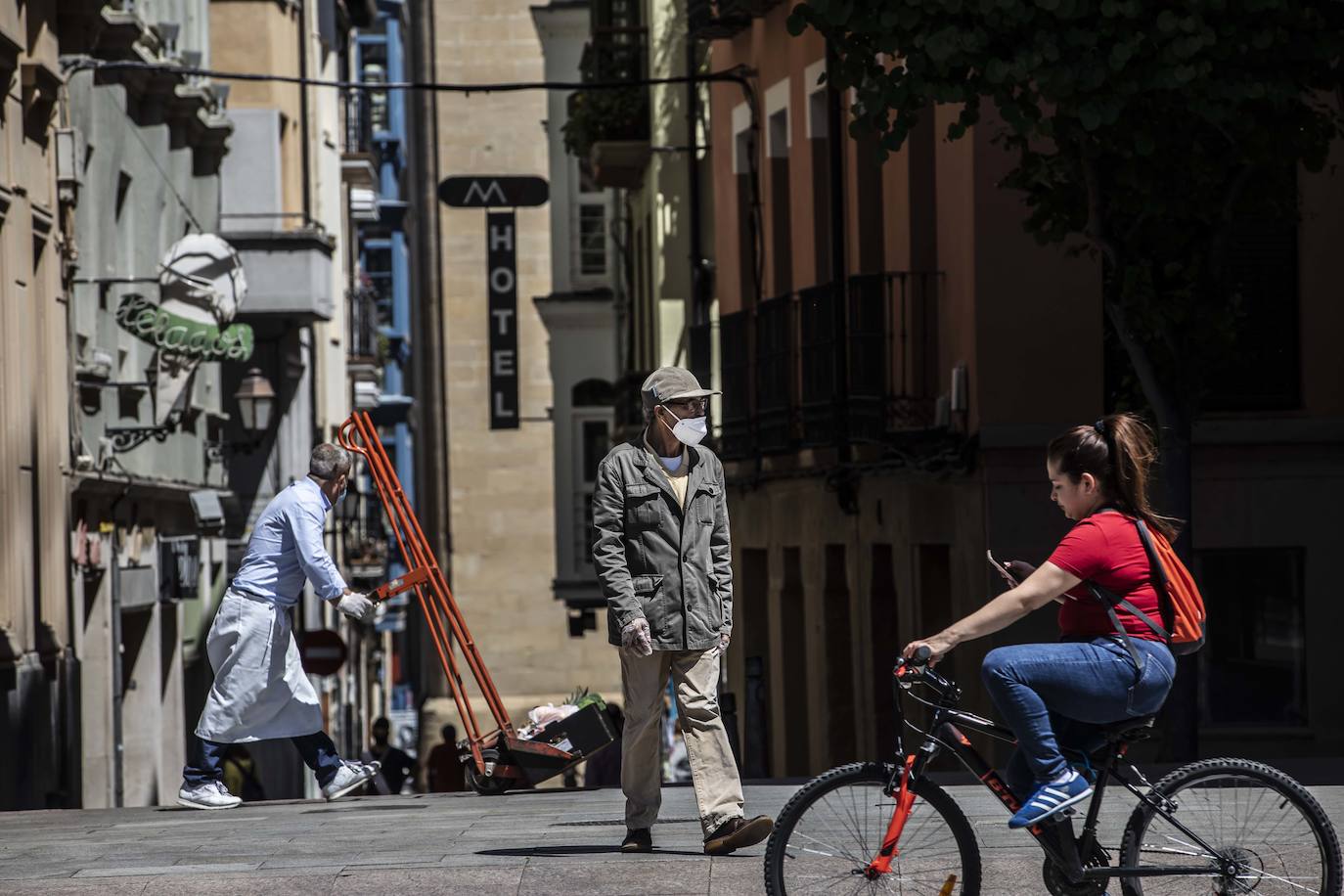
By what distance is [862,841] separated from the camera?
24.6 feet

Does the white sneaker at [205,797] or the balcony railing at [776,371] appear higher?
the balcony railing at [776,371]

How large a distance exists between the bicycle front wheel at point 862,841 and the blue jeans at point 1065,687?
33cm

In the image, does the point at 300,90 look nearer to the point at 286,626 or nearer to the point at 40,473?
the point at 40,473

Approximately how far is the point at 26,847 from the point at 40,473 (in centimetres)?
831

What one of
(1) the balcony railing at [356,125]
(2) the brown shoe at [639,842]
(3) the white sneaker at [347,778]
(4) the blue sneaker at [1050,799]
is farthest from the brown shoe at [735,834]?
(1) the balcony railing at [356,125]

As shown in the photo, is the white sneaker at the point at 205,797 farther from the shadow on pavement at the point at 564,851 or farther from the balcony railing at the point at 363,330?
the balcony railing at the point at 363,330

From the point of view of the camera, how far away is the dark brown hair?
754cm

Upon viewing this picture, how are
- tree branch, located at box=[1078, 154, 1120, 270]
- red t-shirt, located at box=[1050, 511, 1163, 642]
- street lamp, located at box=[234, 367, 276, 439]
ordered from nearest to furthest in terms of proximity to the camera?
red t-shirt, located at box=[1050, 511, 1163, 642] → tree branch, located at box=[1078, 154, 1120, 270] → street lamp, located at box=[234, 367, 276, 439]

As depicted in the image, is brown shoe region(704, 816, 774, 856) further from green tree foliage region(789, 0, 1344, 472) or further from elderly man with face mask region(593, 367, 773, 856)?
green tree foliage region(789, 0, 1344, 472)

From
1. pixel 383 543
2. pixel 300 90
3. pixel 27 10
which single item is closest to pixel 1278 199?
pixel 27 10

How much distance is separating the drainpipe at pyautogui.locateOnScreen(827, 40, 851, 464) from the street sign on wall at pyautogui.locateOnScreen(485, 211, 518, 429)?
20556mm

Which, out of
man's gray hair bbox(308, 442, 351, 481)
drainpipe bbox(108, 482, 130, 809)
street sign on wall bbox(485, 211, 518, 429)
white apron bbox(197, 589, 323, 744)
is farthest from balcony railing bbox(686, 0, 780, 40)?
street sign on wall bbox(485, 211, 518, 429)

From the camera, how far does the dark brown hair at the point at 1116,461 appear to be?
7539 mm

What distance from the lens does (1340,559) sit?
57.2 ft
